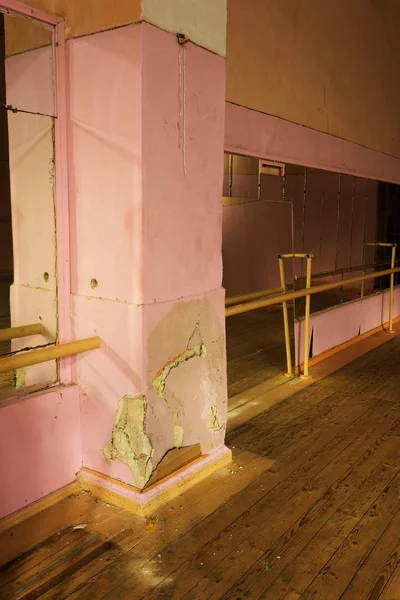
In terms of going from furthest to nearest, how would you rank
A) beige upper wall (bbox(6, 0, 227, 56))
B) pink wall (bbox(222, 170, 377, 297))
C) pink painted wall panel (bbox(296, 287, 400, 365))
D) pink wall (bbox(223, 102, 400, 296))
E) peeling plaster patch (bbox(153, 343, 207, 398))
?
pink wall (bbox(222, 170, 377, 297)) → pink painted wall panel (bbox(296, 287, 400, 365)) → pink wall (bbox(223, 102, 400, 296)) → peeling plaster patch (bbox(153, 343, 207, 398)) → beige upper wall (bbox(6, 0, 227, 56))

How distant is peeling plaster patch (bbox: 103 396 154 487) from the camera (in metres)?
2.51

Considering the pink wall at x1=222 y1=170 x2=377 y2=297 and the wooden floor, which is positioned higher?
the pink wall at x1=222 y1=170 x2=377 y2=297

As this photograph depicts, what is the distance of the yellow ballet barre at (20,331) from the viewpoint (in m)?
2.64

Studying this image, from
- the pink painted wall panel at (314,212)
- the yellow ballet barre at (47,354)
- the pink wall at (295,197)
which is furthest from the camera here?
the pink painted wall panel at (314,212)

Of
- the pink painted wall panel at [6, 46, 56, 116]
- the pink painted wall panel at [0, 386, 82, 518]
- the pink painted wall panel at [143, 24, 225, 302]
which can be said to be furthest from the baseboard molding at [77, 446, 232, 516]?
the pink painted wall panel at [6, 46, 56, 116]

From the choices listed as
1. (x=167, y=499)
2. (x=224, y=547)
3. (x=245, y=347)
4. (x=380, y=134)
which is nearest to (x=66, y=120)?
(x=167, y=499)

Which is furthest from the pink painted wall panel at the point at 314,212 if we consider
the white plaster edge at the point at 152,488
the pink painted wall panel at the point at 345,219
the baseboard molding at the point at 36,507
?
the baseboard molding at the point at 36,507

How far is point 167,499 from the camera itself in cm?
265

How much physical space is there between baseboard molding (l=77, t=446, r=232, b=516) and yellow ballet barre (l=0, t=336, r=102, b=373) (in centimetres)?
66

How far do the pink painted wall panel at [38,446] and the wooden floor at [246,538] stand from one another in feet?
Result: 0.44

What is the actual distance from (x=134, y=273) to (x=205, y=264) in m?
0.52

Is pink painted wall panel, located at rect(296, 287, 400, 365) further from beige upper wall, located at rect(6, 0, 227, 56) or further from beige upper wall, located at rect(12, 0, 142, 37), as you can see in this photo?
beige upper wall, located at rect(12, 0, 142, 37)

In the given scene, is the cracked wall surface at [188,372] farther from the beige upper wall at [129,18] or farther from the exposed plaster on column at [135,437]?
the beige upper wall at [129,18]

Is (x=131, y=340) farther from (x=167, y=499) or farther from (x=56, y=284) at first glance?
(x=167, y=499)
